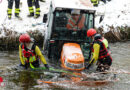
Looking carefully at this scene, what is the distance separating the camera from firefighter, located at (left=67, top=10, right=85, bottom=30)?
837 cm

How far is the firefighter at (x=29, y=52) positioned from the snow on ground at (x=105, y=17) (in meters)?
4.77

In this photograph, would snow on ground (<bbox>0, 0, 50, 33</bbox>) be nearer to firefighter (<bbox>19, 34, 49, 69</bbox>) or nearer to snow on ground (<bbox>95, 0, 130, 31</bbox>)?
snow on ground (<bbox>95, 0, 130, 31</bbox>)

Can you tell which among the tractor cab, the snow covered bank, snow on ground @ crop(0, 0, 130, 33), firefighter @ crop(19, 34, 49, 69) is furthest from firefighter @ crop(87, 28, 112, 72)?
snow on ground @ crop(0, 0, 130, 33)

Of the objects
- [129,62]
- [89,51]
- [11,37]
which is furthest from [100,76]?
[11,37]

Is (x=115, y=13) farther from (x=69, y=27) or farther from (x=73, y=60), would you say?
(x=73, y=60)

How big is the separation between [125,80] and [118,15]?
7.70 metres

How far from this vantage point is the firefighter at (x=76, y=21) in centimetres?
837

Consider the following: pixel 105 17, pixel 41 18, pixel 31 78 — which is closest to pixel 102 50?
pixel 31 78

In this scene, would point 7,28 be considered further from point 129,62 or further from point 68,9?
point 129,62

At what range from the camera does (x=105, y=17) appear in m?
14.4

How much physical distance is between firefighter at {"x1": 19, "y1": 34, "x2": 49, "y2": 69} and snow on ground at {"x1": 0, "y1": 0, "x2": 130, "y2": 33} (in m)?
4.77

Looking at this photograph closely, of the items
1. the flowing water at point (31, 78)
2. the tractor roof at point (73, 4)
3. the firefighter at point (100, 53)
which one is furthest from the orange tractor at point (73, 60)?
the tractor roof at point (73, 4)

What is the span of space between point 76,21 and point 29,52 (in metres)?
2.14

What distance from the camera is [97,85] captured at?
696 centimetres
